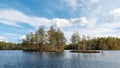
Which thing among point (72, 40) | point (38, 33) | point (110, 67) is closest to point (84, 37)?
point (72, 40)

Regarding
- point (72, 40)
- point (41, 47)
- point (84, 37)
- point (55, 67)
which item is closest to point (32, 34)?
point (41, 47)

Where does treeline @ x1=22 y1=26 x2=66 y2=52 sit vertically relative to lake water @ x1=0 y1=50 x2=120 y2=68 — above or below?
above

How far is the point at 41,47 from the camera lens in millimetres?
157375

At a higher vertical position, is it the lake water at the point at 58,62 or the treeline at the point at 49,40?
the treeline at the point at 49,40

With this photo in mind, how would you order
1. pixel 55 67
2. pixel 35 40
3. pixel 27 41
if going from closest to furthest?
1. pixel 55 67
2. pixel 35 40
3. pixel 27 41

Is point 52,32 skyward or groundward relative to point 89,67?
skyward

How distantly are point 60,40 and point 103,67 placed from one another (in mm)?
115006

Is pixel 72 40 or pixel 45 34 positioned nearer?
pixel 45 34

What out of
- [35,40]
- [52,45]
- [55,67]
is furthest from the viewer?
[35,40]

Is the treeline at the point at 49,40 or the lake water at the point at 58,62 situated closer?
the lake water at the point at 58,62

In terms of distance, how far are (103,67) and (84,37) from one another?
471ft

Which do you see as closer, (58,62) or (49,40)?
(58,62)

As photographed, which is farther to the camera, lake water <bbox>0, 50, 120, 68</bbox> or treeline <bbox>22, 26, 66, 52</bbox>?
treeline <bbox>22, 26, 66, 52</bbox>

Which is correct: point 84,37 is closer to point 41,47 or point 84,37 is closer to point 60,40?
point 60,40
